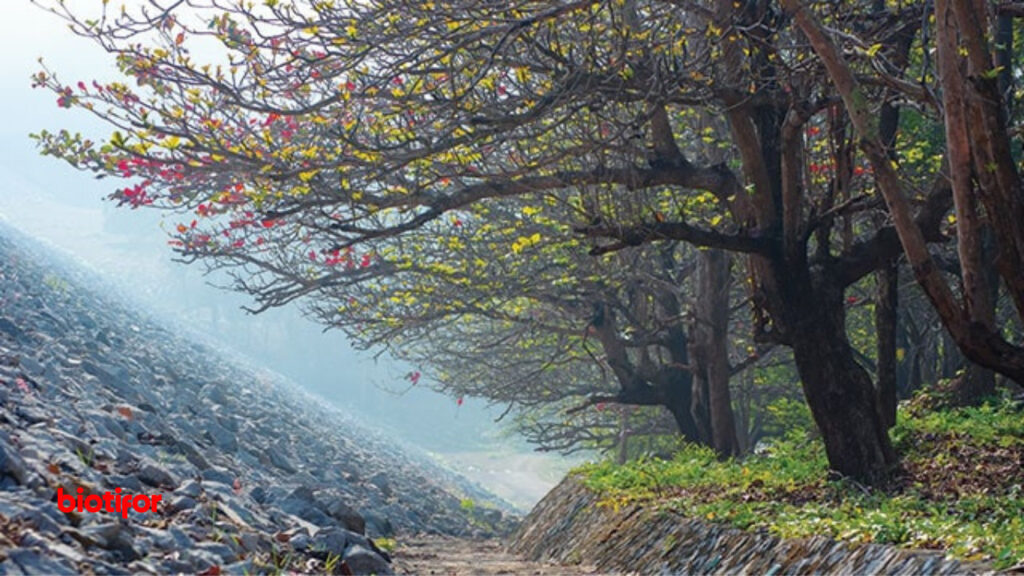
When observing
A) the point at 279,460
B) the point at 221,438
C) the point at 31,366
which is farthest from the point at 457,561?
the point at 31,366

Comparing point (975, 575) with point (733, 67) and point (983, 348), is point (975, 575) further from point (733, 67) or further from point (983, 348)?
point (733, 67)

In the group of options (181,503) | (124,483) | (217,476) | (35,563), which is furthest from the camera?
(217,476)

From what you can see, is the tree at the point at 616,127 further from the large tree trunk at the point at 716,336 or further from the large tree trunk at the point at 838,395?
the large tree trunk at the point at 716,336

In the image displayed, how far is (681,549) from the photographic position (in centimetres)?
835

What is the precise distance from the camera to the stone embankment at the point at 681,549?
6051 millimetres

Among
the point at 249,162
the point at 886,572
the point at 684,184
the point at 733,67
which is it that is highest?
the point at 733,67

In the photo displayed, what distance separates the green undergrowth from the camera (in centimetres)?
643

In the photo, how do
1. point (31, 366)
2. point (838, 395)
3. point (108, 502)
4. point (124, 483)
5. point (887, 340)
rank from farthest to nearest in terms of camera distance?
1. point (887, 340)
2. point (838, 395)
3. point (31, 366)
4. point (124, 483)
5. point (108, 502)

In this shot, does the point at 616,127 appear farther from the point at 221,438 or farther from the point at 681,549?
the point at 221,438

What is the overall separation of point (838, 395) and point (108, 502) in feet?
21.5

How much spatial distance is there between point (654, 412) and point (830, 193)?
1497 cm

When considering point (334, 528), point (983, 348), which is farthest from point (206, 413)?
point (983, 348)

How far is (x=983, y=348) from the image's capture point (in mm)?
7562

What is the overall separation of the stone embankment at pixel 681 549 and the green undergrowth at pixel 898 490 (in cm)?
14
